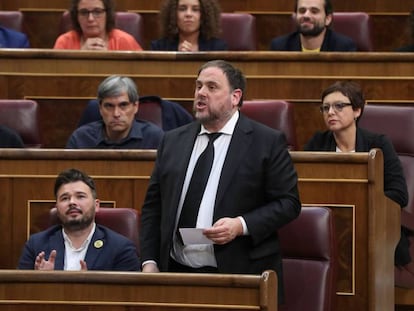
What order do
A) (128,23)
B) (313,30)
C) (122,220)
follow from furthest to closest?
(128,23) → (313,30) → (122,220)

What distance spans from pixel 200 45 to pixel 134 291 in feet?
4.14

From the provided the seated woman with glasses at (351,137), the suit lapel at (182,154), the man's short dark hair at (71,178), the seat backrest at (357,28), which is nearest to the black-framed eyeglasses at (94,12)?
the seat backrest at (357,28)

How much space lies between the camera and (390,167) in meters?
2.03

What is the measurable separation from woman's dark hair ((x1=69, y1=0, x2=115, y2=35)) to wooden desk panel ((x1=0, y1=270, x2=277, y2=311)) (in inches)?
48.7

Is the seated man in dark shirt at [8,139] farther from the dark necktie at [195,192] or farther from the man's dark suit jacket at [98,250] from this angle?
the dark necktie at [195,192]

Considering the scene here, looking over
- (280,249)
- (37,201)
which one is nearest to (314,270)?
(280,249)

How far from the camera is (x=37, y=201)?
2.03 metres

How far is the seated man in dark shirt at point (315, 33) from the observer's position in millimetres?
2646

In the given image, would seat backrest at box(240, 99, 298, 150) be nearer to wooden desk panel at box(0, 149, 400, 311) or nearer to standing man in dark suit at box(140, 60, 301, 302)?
wooden desk panel at box(0, 149, 400, 311)

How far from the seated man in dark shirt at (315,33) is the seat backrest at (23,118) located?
2.07 feet

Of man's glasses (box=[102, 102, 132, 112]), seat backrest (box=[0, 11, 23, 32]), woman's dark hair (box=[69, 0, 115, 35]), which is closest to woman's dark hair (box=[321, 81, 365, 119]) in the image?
man's glasses (box=[102, 102, 132, 112])

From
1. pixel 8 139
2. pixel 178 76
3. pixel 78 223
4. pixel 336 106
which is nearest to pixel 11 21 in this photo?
pixel 178 76

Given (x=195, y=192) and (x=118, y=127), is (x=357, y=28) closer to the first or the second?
(x=118, y=127)

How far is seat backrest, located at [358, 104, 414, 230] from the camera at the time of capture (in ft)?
7.08
